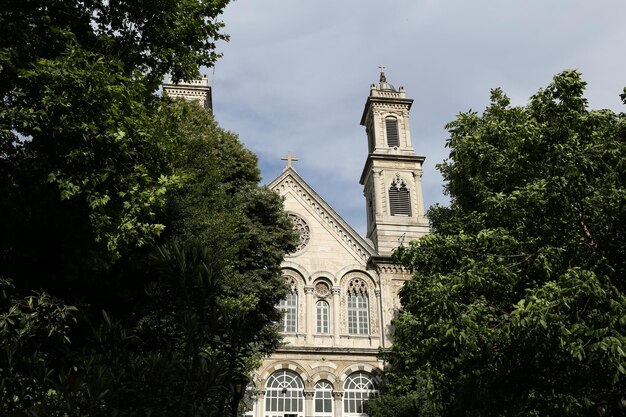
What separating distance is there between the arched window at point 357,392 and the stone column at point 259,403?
4008 mm

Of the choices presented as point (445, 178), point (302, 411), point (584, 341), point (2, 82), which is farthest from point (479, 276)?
point (302, 411)

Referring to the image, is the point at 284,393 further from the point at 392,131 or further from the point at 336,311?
the point at 392,131

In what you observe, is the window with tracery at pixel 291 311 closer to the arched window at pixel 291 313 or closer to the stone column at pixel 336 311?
the arched window at pixel 291 313

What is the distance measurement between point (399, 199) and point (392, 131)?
4.92 meters

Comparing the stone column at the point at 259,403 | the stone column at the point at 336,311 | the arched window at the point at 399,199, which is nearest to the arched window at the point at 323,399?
the stone column at the point at 336,311

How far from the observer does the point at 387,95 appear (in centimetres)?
3684

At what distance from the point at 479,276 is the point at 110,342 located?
654 cm

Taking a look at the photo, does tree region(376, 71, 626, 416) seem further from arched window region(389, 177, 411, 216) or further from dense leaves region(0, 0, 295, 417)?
arched window region(389, 177, 411, 216)

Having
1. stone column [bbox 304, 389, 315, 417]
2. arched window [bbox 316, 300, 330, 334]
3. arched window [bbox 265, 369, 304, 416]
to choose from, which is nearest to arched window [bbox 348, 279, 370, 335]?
arched window [bbox 316, 300, 330, 334]

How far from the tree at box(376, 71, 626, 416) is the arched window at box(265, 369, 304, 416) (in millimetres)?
16408

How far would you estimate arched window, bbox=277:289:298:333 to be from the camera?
95.6ft

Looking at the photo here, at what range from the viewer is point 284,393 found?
27547 millimetres

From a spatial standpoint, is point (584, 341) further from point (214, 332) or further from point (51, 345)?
point (51, 345)

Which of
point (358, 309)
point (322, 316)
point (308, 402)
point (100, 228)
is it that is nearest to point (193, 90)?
point (322, 316)
